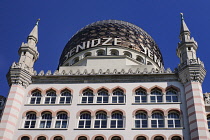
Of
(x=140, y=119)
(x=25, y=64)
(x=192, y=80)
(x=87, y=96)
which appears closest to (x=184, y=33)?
(x=192, y=80)

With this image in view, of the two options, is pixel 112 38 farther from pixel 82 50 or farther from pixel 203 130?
pixel 203 130

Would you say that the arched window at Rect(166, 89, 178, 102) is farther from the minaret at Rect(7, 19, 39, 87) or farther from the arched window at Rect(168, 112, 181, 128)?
the minaret at Rect(7, 19, 39, 87)

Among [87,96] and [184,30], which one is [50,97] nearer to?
[87,96]

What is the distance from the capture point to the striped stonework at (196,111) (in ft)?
90.5

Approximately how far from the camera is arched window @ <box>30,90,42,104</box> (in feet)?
107

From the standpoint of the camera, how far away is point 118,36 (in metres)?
45.6

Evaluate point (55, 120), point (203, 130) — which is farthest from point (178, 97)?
point (55, 120)

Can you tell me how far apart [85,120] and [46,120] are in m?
3.56

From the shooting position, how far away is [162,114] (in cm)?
3039

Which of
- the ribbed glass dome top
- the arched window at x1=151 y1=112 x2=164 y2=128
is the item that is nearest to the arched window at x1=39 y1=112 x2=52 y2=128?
the arched window at x1=151 y1=112 x2=164 y2=128

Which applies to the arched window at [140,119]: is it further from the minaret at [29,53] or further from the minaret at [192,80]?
the minaret at [29,53]

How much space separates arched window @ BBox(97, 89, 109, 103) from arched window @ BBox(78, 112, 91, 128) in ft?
6.11

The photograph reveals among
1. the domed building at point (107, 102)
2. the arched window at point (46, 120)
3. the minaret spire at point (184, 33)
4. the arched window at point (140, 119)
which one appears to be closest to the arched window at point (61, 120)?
the domed building at point (107, 102)

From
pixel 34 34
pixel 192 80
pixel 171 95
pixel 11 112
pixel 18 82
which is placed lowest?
pixel 11 112
